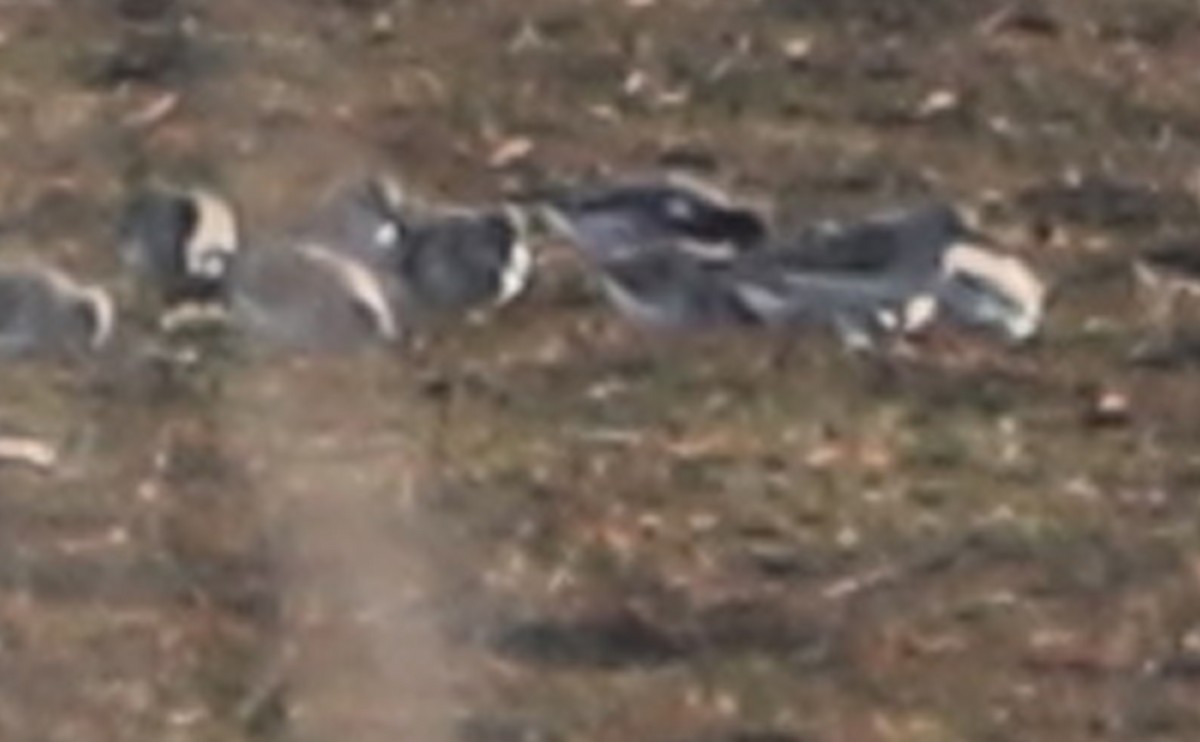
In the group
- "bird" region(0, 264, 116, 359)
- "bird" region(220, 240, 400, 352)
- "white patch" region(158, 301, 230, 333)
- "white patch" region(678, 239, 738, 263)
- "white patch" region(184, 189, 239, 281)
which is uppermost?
"white patch" region(678, 239, 738, 263)

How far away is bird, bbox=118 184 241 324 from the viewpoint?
3740 millimetres

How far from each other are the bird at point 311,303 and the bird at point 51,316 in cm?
9

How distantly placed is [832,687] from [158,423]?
20.9 inches

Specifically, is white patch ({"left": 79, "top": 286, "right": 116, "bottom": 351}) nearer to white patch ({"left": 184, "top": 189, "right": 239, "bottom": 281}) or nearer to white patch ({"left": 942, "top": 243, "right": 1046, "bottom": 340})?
white patch ({"left": 184, "top": 189, "right": 239, "bottom": 281})

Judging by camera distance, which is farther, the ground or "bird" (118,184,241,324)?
"bird" (118,184,241,324)

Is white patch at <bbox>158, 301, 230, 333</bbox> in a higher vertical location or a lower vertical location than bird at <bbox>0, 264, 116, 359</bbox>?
lower

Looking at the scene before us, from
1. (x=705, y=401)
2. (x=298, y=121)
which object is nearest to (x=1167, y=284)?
(x=705, y=401)

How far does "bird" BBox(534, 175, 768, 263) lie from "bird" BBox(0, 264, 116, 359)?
0.33m

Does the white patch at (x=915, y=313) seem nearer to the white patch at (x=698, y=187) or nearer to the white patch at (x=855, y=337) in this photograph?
the white patch at (x=855, y=337)

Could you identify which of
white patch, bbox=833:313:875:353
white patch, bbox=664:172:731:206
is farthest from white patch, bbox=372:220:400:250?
white patch, bbox=833:313:875:353

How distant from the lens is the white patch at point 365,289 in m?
3.67

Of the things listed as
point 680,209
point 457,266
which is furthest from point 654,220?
point 457,266

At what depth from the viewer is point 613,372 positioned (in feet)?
12.1

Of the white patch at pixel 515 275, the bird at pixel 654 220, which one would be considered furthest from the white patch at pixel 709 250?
the white patch at pixel 515 275
